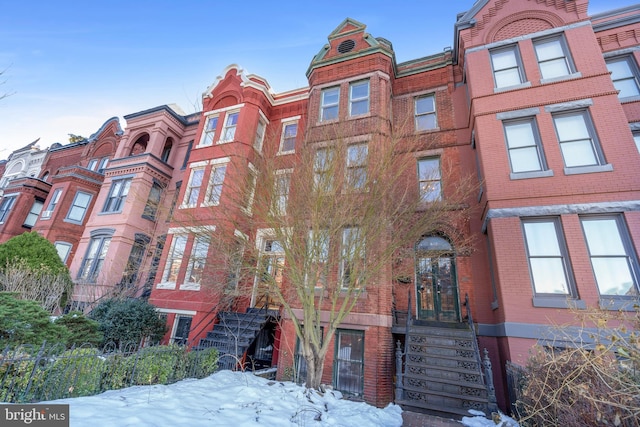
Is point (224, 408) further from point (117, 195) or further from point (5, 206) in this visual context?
point (5, 206)

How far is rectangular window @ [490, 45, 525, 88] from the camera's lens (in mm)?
10219

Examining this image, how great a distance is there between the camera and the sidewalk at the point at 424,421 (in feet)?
19.3

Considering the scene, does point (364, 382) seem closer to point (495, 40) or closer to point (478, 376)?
point (478, 376)

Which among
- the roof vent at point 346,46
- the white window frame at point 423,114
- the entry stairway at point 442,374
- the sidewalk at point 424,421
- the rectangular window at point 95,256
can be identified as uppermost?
the roof vent at point 346,46

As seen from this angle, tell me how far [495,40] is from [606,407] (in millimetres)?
12375

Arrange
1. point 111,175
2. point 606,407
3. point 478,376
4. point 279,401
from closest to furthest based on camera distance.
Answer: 1. point 606,407
2. point 279,401
3. point 478,376
4. point 111,175

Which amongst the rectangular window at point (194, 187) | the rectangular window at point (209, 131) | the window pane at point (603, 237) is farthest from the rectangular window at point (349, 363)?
the rectangular window at point (209, 131)

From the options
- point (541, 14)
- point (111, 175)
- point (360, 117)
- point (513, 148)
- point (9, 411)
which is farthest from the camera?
point (111, 175)

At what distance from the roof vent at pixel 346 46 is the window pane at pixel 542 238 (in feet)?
35.2

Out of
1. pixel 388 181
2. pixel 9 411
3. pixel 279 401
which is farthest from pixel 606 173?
pixel 9 411

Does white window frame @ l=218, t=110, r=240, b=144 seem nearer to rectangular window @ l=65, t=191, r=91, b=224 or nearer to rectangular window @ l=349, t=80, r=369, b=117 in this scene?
rectangular window @ l=349, t=80, r=369, b=117

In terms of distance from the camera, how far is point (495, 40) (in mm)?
11031

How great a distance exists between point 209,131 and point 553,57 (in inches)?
594

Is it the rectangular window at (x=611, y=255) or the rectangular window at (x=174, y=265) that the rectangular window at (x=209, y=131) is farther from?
the rectangular window at (x=611, y=255)
